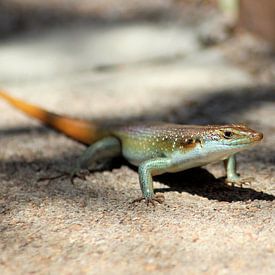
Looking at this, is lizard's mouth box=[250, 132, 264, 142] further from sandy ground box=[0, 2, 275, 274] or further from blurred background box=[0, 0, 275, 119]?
blurred background box=[0, 0, 275, 119]

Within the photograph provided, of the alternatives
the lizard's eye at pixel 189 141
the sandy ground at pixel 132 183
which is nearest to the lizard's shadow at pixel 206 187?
the sandy ground at pixel 132 183

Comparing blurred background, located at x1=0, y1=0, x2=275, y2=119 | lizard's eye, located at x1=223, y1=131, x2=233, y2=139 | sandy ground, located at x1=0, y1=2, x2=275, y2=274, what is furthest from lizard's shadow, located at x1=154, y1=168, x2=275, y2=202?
blurred background, located at x1=0, y1=0, x2=275, y2=119

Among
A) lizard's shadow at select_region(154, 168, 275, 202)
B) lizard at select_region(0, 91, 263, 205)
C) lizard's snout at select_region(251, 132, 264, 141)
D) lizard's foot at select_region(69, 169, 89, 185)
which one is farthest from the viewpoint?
lizard's foot at select_region(69, 169, 89, 185)

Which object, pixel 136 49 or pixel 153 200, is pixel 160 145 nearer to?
pixel 153 200

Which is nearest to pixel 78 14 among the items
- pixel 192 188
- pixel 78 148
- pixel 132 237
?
pixel 78 148

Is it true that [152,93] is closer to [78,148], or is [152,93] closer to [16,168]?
[78,148]

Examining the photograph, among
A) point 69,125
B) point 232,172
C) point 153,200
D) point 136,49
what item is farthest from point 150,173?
point 136,49

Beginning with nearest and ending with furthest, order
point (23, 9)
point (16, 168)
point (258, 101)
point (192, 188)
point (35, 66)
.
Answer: point (192, 188), point (16, 168), point (258, 101), point (35, 66), point (23, 9)
